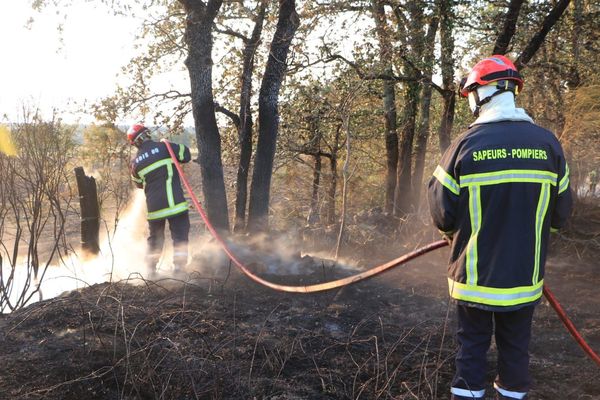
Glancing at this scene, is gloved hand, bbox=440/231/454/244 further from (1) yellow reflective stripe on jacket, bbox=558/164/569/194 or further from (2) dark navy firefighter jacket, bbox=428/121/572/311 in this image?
(1) yellow reflective stripe on jacket, bbox=558/164/569/194

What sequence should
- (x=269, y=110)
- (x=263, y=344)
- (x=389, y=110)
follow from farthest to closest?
(x=389, y=110)
(x=269, y=110)
(x=263, y=344)

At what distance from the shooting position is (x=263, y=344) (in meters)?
3.92

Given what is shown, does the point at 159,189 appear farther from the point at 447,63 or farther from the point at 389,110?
the point at 389,110

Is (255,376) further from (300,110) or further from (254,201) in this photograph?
(300,110)

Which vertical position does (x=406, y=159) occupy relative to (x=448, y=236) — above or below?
above

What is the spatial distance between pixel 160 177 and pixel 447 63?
19.9 feet

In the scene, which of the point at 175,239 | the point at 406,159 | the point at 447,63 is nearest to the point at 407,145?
the point at 406,159

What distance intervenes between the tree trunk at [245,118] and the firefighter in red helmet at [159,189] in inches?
111

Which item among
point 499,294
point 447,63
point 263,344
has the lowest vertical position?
point 263,344

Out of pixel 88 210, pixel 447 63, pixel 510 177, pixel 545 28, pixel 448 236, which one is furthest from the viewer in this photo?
pixel 447 63

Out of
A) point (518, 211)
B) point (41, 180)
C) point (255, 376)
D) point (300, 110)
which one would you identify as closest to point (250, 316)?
point (255, 376)

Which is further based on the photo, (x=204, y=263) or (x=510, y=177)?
(x=204, y=263)

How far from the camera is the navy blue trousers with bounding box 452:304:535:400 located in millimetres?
2775

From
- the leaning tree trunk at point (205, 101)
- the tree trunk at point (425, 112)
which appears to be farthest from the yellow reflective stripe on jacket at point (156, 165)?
the tree trunk at point (425, 112)
